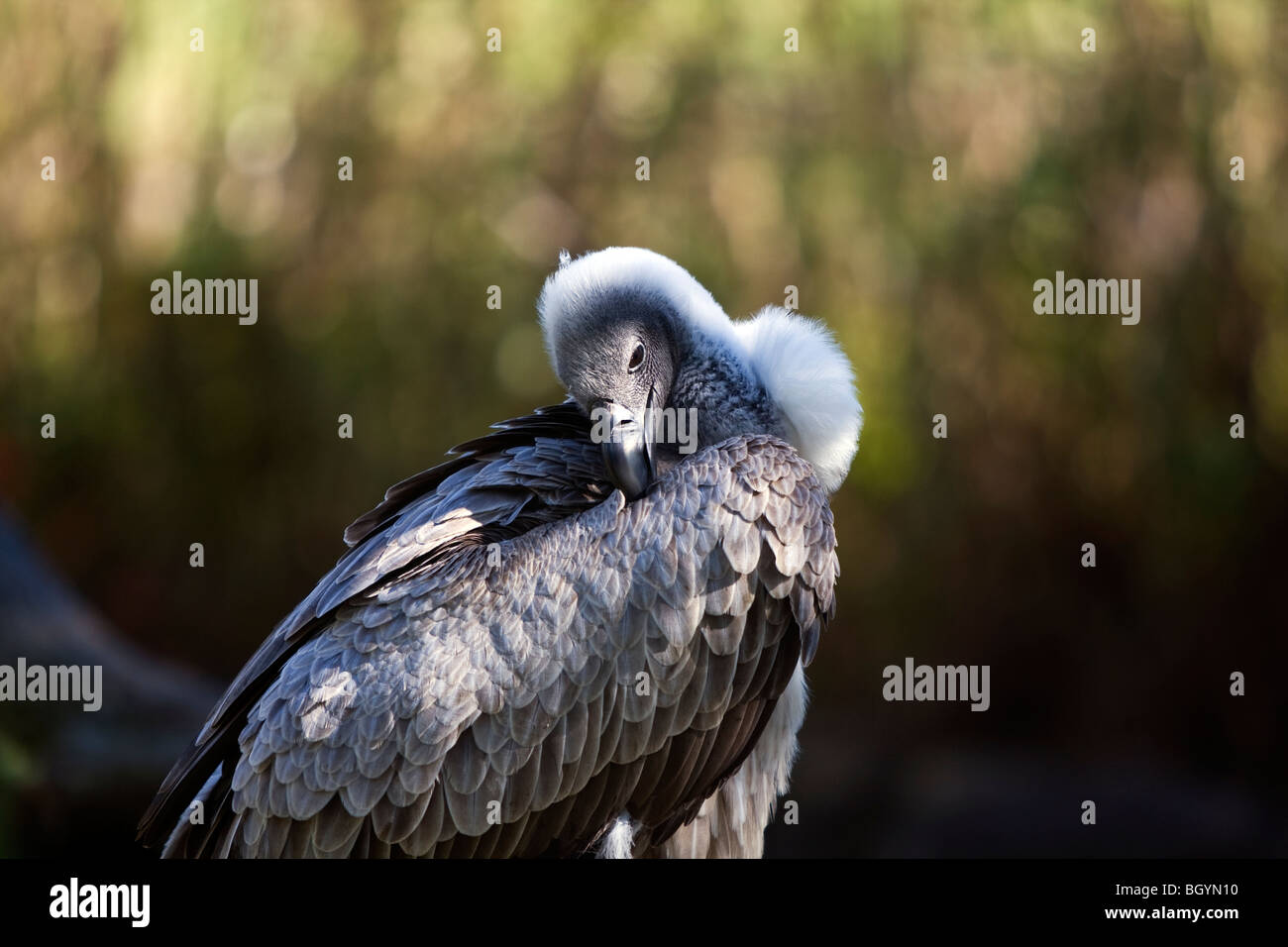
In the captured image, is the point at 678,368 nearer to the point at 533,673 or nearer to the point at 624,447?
the point at 624,447

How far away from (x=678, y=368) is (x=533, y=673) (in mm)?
1270

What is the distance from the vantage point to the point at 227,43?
315 inches

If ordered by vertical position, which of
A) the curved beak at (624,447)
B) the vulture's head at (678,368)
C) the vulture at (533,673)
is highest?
the vulture's head at (678,368)

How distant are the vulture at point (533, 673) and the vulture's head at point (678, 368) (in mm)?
270

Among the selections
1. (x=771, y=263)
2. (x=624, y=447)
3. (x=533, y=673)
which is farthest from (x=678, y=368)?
(x=771, y=263)

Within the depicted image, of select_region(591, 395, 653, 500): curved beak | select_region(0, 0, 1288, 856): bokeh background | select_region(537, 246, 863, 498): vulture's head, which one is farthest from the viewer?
select_region(0, 0, 1288, 856): bokeh background

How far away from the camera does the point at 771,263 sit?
27.1 ft

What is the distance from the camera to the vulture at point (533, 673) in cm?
364

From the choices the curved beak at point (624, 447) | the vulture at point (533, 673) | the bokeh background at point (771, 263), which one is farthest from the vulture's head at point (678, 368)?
the bokeh background at point (771, 263)

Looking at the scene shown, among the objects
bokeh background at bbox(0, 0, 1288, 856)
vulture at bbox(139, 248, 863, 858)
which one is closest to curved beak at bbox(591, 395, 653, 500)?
vulture at bbox(139, 248, 863, 858)

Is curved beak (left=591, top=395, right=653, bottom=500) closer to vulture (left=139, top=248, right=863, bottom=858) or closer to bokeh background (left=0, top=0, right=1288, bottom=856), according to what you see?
vulture (left=139, top=248, right=863, bottom=858)

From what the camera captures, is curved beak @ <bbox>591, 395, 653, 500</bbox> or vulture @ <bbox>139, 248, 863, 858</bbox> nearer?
vulture @ <bbox>139, 248, 863, 858</bbox>

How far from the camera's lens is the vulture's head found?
168 inches

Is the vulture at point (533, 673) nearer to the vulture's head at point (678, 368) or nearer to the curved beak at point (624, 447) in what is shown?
the curved beak at point (624, 447)
